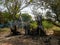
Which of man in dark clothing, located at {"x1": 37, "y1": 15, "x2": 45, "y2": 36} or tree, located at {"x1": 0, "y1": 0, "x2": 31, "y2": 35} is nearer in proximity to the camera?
man in dark clothing, located at {"x1": 37, "y1": 15, "x2": 45, "y2": 36}

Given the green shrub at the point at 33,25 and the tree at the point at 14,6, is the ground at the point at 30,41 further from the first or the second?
the tree at the point at 14,6

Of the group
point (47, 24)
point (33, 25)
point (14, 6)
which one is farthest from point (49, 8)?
point (14, 6)

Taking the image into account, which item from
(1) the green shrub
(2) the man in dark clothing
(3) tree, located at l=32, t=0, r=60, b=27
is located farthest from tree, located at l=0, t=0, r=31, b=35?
(2) the man in dark clothing

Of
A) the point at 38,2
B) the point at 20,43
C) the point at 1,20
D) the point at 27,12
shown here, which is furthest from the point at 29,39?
the point at 1,20

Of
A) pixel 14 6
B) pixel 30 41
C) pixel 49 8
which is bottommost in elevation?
pixel 30 41

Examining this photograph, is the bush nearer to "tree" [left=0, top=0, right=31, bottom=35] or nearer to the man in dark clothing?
the man in dark clothing

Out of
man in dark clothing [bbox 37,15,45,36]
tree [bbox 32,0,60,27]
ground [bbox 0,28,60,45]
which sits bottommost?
ground [bbox 0,28,60,45]

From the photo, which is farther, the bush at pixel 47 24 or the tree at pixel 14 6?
the bush at pixel 47 24

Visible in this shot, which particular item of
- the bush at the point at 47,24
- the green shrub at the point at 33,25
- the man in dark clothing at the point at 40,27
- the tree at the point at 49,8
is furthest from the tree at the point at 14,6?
the bush at the point at 47,24

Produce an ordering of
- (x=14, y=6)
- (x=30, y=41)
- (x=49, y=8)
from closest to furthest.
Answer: (x=30, y=41) < (x=49, y=8) < (x=14, y=6)

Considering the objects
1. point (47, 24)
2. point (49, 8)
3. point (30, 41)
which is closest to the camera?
point (30, 41)

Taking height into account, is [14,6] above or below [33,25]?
above

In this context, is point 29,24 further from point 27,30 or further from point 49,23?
point 49,23

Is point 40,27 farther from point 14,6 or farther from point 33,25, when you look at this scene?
point 14,6
